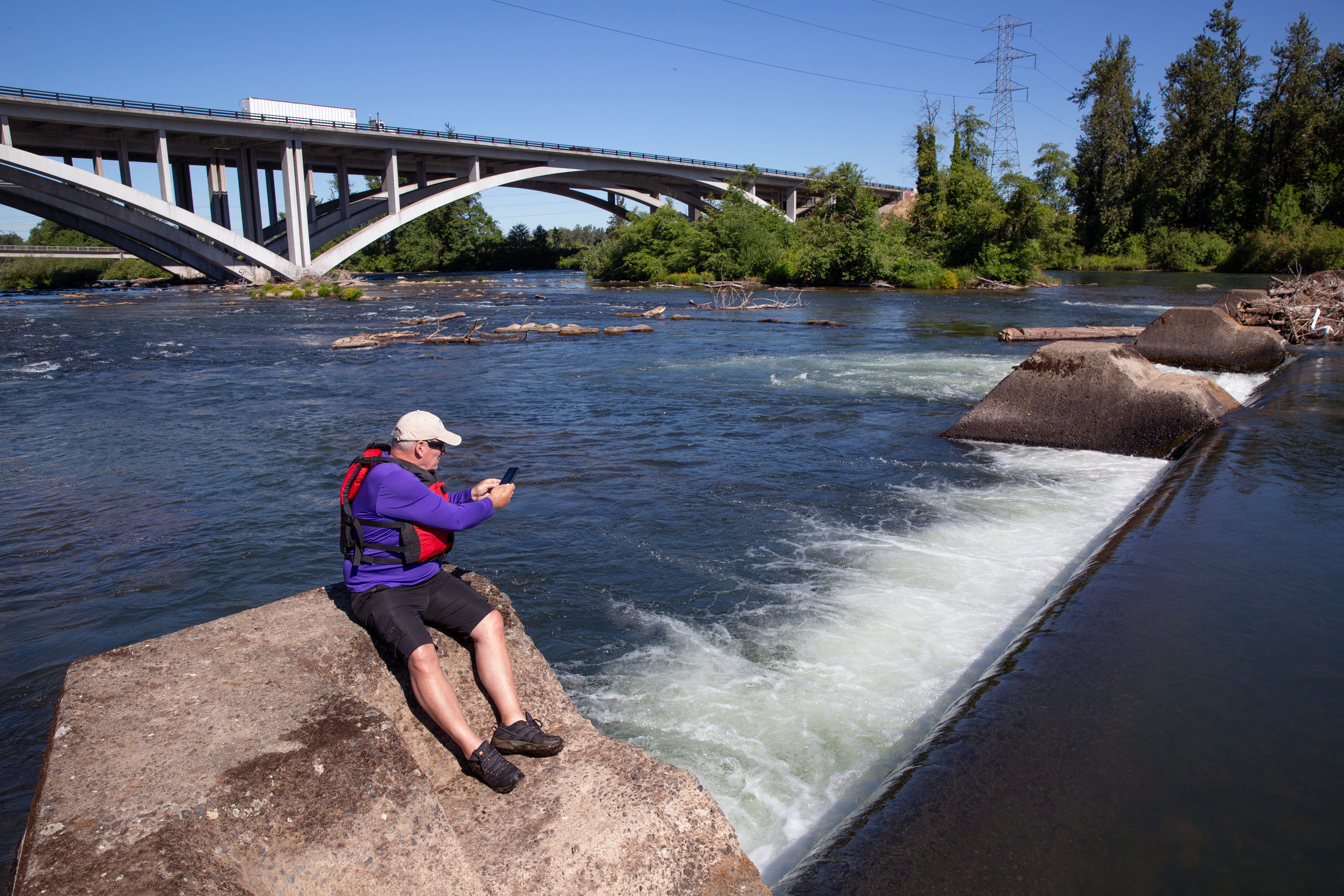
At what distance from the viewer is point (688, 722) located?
458 cm

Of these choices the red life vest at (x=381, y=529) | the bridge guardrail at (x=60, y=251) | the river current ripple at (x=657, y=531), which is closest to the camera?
the red life vest at (x=381, y=529)

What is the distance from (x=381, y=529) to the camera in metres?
3.77

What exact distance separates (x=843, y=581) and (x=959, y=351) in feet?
51.3

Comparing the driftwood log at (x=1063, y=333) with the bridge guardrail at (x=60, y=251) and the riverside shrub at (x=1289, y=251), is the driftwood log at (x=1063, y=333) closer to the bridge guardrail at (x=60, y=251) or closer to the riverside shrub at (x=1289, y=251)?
the riverside shrub at (x=1289, y=251)

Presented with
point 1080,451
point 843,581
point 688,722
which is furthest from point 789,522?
point 1080,451

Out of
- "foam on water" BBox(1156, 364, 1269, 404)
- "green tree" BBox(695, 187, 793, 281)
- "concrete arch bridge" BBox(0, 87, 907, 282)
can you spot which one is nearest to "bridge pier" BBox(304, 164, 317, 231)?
"concrete arch bridge" BBox(0, 87, 907, 282)

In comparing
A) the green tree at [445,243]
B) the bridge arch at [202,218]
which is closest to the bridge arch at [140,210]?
the bridge arch at [202,218]

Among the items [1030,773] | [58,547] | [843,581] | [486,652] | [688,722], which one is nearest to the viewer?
[1030,773]

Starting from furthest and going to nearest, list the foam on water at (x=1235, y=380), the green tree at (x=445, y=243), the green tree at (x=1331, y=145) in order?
the green tree at (x=445, y=243) < the green tree at (x=1331, y=145) < the foam on water at (x=1235, y=380)

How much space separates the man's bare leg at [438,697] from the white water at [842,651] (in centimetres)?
136

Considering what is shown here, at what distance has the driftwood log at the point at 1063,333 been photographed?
2097cm

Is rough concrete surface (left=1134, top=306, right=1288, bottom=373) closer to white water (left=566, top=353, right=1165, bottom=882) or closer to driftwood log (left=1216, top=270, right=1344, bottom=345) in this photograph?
driftwood log (left=1216, top=270, right=1344, bottom=345)

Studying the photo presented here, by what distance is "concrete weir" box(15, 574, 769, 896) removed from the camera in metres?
2.31

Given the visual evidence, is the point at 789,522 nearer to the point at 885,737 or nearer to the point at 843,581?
the point at 843,581
